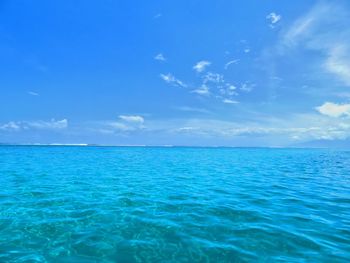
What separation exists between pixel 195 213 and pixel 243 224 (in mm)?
2703

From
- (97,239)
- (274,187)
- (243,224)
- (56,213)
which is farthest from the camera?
(274,187)

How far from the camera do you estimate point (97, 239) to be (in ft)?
29.5

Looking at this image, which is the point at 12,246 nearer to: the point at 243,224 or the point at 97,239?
the point at 97,239

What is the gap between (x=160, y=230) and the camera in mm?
10078

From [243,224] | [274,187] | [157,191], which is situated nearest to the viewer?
[243,224]

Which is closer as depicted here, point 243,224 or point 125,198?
point 243,224

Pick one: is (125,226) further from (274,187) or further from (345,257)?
(274,187)

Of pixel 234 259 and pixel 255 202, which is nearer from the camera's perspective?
pixel 234 259

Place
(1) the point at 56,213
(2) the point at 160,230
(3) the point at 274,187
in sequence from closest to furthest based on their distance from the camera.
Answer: (2) the point at 160,230, (1) the point at 56,213, (3) the point at 274,187

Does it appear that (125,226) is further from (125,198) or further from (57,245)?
(125,198)

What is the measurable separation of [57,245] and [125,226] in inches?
113

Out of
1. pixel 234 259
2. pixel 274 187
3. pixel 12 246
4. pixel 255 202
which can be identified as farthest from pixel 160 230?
pixel 274 187

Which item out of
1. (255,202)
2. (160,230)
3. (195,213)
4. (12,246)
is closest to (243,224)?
(195,213)

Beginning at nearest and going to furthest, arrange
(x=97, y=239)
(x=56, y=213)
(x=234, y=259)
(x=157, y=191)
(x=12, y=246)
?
(x=234, y=259) < (x=12, y=246) < (x=97, y=239) < (x=56, y=213) < (x=157, y=191)
